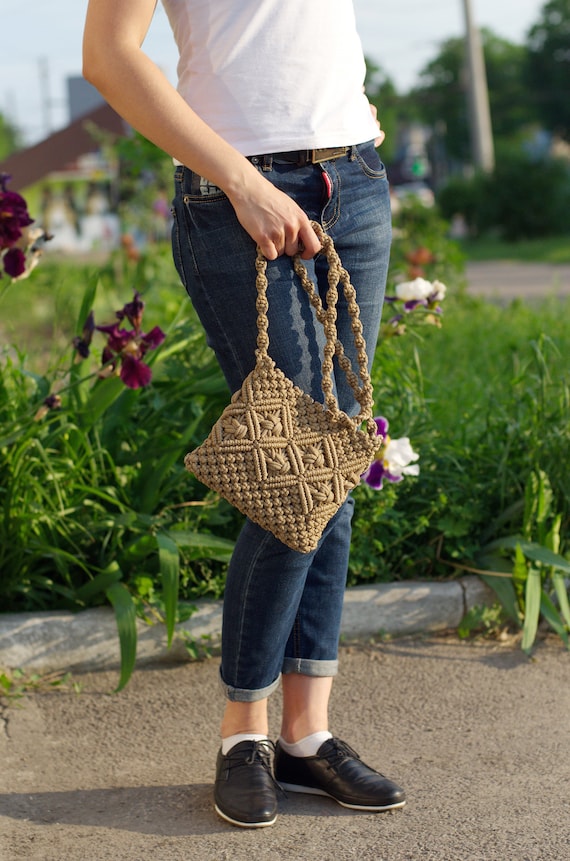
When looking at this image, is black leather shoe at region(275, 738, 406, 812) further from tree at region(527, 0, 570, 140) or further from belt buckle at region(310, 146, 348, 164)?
tree at region(527, 0, 570, 140)

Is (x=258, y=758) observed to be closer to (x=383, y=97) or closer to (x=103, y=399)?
(x=103, y=399)

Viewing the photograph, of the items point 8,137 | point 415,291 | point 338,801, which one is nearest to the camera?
point 338,801

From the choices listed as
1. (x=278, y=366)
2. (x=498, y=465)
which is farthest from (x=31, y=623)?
(x=498, y=465)

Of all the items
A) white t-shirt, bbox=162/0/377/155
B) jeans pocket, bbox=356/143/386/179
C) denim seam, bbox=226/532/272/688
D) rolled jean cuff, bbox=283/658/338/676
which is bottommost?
rolled jean cuff, bbox=283/658/338/676

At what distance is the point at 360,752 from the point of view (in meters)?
2.37

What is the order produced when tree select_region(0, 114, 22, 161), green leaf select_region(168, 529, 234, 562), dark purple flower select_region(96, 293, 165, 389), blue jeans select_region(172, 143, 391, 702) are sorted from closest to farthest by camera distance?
1. blue jeans select_region(172, 143, 391, 702)
2. dark purple flower select_region(96, 293, 165, 389)
3. green leaf select_region(168, 529, 234, 562)
4. tree select_region(0, 114, 22, 161)

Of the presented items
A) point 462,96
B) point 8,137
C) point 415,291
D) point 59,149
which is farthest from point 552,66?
point 415,291

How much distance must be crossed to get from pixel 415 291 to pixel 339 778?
166 cm

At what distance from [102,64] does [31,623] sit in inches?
59.4

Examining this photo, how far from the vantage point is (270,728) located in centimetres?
250

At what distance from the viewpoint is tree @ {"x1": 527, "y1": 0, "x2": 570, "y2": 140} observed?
182ft

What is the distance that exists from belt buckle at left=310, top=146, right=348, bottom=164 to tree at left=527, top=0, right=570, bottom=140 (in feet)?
186

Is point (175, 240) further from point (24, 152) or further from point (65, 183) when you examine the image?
point (65, 183)

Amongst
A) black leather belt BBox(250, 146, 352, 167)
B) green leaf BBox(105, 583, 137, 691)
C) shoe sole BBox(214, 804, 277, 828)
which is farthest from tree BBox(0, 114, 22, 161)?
shoe sole BBox(214, 804, 277, 828)
